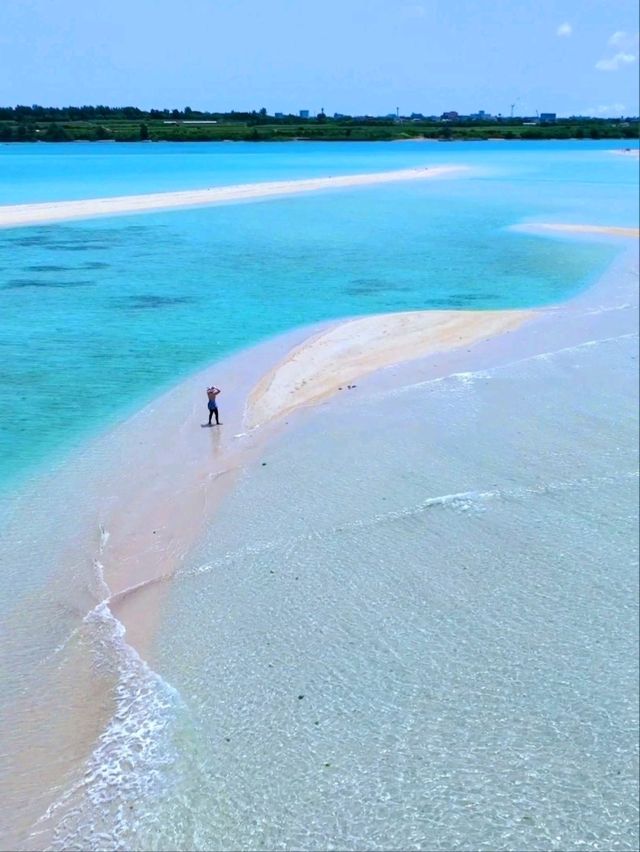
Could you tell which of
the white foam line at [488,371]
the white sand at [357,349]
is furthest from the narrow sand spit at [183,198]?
the white foam line at [488,371]

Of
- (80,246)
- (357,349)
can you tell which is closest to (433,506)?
(357,349)

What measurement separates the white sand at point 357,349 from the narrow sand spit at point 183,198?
622 centimetres

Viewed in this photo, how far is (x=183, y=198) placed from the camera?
186 ft

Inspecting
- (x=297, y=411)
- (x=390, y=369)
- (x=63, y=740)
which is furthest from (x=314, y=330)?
(x=63, y=740)

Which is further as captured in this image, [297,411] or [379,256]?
[379,256]

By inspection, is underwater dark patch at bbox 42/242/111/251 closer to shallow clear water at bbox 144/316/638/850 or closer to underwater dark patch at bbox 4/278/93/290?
underwater dark patch at bbox 4/278/93/290

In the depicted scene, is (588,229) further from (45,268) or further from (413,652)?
(413,652)

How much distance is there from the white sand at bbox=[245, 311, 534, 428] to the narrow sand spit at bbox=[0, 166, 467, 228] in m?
6.22

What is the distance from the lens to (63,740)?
26.9 feet

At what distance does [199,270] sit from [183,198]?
25760 millimetres

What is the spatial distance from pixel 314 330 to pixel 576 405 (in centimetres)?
937

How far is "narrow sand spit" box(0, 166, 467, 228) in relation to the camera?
1478 cm

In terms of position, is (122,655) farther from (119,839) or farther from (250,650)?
(119,839)

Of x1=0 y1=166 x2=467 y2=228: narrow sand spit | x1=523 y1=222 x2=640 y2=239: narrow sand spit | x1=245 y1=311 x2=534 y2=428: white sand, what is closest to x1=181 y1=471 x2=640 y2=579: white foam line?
x1=245 y1=311 x2=534 y2=428: white sand
